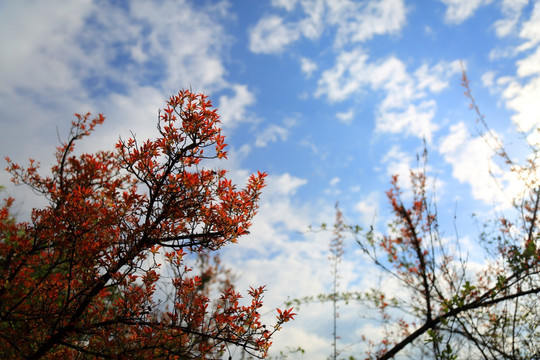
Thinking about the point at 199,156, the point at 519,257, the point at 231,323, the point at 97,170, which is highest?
the point at 97,170

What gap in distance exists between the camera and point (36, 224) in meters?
4.96

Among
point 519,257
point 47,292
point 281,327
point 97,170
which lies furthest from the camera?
point 97,170

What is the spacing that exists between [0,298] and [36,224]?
106cm

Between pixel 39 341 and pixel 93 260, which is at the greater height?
pixel 93 260

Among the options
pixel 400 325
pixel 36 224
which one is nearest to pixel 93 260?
pixel 36 224

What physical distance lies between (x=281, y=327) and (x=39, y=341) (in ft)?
9.98

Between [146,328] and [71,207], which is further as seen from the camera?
[71,207]

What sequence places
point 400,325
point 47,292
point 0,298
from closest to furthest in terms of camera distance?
point 47,292, point 0,298, point 400,325

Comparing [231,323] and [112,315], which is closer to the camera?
[231,323]

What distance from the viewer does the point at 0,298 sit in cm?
466

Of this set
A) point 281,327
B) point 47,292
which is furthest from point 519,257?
point 47,292

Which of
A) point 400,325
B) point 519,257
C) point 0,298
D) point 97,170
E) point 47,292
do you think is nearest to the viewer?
point 519,257

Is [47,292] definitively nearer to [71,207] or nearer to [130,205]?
[71,207]

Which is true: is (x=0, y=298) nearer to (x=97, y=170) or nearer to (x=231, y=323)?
(x=97, y=170)
